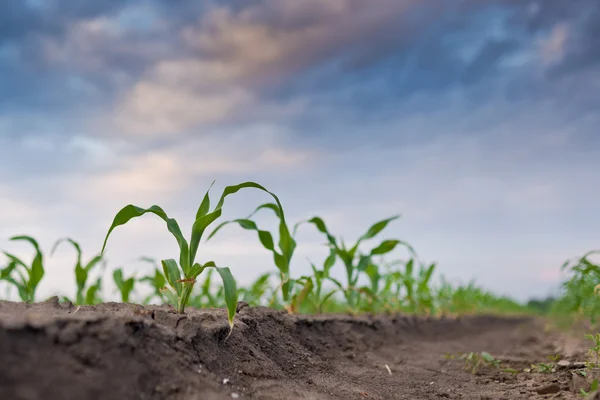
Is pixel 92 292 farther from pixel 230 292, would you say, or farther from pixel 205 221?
pixel 230 292

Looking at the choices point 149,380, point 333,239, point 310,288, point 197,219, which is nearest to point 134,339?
point 149,380

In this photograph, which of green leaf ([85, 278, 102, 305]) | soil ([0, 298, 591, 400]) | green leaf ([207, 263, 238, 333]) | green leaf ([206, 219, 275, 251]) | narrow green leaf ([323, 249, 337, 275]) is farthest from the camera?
narrow green leaf ([323, 249, 337, 275])

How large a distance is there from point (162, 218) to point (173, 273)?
248mm

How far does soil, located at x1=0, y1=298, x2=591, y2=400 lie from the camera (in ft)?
5.14

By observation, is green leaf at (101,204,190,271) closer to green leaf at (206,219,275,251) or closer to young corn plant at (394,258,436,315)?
green leaf at (206,219,275,251)

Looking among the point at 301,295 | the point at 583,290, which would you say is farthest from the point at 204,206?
the point at 583,290

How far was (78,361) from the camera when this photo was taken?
1.63 meters

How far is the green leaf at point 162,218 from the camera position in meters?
2.39

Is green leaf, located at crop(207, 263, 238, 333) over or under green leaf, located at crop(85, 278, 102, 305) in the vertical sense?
over

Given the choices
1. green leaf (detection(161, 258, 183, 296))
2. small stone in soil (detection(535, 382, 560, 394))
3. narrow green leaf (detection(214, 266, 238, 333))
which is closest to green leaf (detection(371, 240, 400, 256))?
small stone in soil (detection(535, 382, 560, 394))

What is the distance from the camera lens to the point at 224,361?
2209mm

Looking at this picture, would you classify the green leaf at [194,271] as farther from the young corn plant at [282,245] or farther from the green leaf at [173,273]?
the young corn plant at [282,245]

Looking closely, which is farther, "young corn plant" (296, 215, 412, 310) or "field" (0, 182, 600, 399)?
"young corn plant" (296, 215, 412, 310)

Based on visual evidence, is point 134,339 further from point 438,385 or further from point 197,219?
point 438,385
